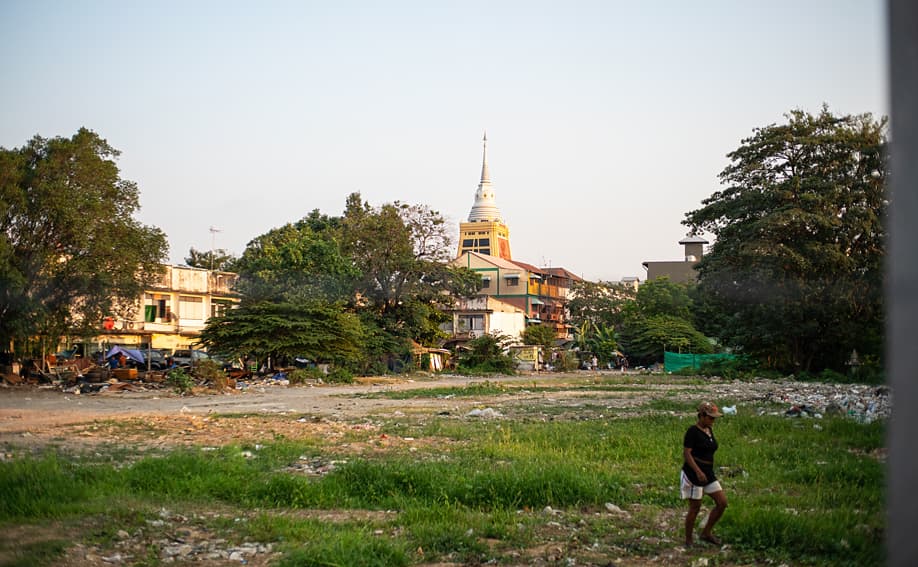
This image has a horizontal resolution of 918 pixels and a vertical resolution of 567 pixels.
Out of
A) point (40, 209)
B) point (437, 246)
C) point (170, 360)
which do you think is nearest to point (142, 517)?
point (40, 209)

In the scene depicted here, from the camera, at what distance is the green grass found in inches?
258

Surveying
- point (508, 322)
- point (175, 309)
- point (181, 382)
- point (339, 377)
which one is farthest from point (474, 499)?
point (508, 322)

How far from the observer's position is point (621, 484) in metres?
9.20

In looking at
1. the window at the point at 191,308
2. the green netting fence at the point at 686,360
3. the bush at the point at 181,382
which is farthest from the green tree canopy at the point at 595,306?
the bush at the point at 181,382

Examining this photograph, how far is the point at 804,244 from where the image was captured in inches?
1352

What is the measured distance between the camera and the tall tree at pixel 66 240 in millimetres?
26828

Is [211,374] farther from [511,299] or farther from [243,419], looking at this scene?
[511,299]

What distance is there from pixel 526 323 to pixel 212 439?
63979mm

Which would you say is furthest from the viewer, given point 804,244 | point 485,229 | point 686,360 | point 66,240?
point 485,229

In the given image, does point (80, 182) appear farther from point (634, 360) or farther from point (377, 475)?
point (634, 360)

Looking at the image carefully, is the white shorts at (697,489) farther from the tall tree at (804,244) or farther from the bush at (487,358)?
the bush at (487,358)

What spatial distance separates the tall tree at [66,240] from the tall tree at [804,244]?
78.7 feet

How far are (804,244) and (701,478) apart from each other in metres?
30.4

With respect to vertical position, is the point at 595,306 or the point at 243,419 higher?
the point at 595,306
